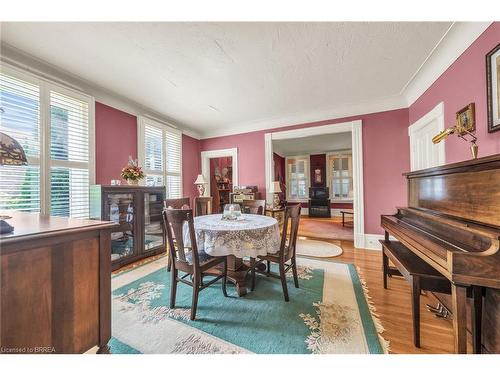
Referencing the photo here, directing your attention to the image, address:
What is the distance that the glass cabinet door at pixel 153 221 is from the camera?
321 cm

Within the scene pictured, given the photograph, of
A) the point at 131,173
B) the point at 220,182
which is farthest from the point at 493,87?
the point at 220,182

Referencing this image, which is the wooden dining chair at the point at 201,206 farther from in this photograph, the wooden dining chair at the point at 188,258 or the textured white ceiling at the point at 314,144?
the textured white ceiling at the point at 314,144

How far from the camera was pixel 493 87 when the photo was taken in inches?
60.3

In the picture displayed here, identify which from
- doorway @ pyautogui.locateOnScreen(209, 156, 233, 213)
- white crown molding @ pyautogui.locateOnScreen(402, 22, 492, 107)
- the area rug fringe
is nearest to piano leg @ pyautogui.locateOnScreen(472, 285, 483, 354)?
the area rug fringe

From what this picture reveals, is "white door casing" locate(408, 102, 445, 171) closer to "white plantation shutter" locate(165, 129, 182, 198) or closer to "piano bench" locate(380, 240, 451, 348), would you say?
"piano bench" locate(380, 240, 451, 348)

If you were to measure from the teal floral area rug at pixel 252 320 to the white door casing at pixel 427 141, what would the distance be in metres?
1.98

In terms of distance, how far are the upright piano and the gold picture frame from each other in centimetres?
53

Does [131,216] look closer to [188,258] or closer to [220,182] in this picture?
[188,258]

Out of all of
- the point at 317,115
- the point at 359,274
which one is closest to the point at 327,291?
the point at 359,274

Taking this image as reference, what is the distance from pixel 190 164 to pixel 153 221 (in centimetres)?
194

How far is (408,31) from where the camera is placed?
187cm

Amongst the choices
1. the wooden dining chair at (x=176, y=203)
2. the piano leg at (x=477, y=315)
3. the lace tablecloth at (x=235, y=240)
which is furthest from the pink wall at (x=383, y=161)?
the wooden dining chair at (x=176, y=203)

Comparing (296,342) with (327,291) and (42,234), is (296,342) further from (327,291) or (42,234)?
(42,234)

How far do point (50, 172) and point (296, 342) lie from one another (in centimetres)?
322
